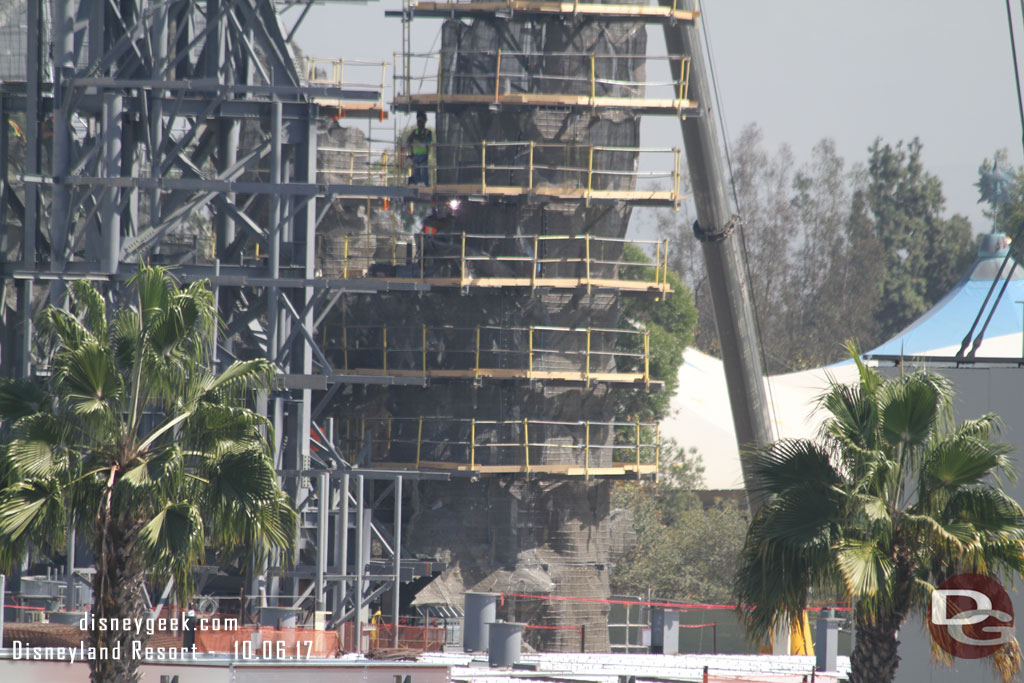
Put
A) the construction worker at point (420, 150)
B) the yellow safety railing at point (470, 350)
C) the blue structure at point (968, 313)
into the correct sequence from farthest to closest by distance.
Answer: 1. the blue structure at point (968, 313)
2. the yellow safety railing at point (470, 350)
3. the construction worker at point (420, 150)

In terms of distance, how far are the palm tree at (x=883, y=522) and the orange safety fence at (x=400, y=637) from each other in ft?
39.6

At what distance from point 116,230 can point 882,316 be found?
66.4 m

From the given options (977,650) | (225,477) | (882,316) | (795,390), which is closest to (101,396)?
(225,477)

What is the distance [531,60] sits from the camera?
3953 centimetres

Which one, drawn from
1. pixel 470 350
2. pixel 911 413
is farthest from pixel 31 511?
pixel 470 350

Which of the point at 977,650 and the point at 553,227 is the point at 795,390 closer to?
the point at 553,227

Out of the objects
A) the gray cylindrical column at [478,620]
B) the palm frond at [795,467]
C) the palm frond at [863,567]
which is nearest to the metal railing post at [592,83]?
the gray cylindrical column at [478,620]

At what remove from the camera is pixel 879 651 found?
17.3 metres

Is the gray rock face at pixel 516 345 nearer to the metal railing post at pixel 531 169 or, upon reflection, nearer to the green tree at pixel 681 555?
the metal railing post at pixel 531 169

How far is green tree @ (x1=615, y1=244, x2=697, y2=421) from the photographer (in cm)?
6081

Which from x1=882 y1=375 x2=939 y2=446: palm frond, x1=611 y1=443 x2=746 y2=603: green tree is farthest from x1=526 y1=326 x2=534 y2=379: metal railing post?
x1=611 y1=443 x2=746 y2=603: green tree

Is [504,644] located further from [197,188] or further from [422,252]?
[422,252]

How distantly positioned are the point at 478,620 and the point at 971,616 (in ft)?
45.7

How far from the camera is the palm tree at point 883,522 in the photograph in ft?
56.2
